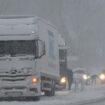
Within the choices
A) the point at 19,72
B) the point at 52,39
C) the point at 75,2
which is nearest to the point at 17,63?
the point at 19,72

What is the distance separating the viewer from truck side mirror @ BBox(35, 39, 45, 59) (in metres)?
30.9

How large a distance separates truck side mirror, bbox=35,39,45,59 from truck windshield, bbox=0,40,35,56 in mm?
174

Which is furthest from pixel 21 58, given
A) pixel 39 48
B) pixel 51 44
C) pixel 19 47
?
pixel 51 44

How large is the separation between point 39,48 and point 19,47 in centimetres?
91

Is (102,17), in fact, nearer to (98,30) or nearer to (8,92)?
(98,30)

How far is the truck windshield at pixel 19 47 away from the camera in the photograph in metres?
31.0

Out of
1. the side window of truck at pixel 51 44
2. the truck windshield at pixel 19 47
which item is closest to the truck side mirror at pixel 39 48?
the truck windshield at pixel 19 47

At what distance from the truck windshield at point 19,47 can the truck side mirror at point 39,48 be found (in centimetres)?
17

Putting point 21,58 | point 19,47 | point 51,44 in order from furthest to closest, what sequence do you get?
point 51,44 < point 19,47 < point 21,58

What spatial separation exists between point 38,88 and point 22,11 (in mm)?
63685

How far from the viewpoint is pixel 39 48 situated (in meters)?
31.0

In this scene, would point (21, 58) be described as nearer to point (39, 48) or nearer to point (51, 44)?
point (39, 48)

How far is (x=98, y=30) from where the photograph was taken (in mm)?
111688

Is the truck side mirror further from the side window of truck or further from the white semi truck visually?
the side window of truck
